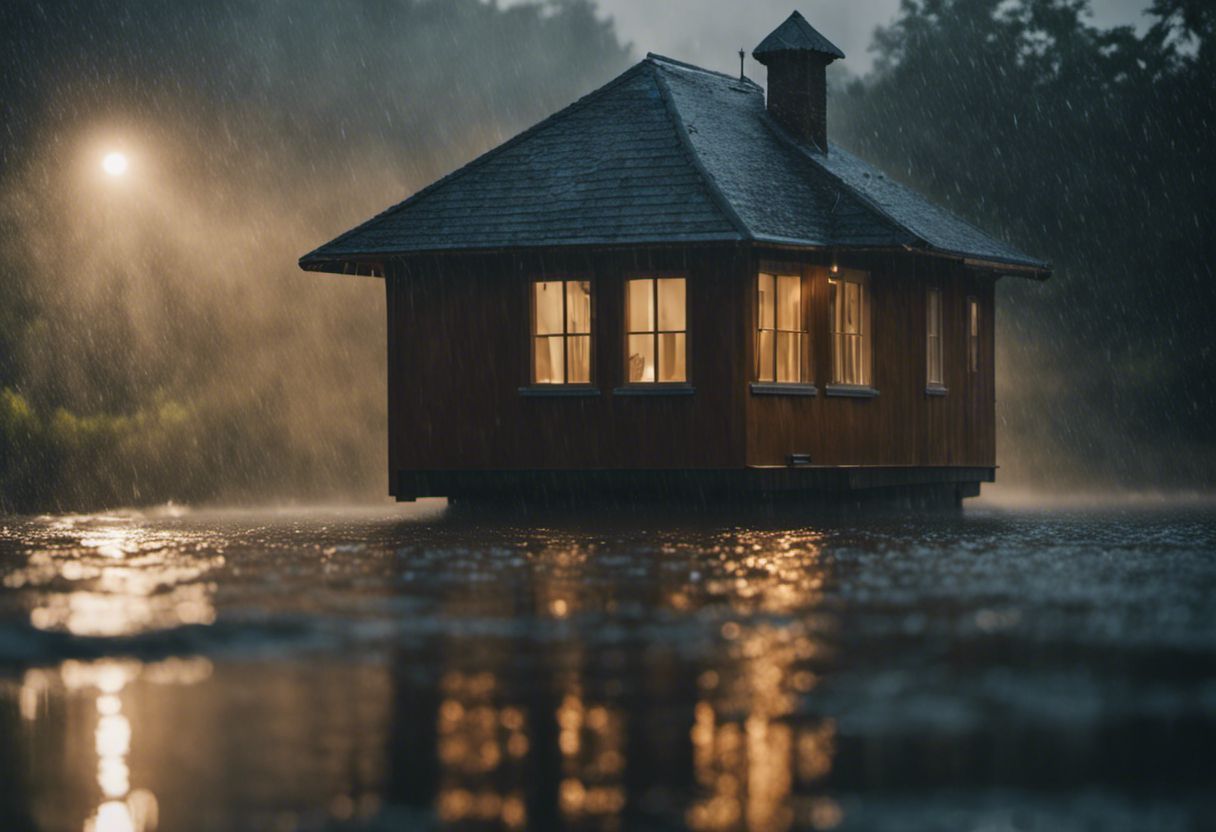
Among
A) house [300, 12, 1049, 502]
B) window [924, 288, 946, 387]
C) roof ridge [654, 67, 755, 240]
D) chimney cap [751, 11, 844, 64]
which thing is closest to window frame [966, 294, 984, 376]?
window [924, 288, 946, 387]

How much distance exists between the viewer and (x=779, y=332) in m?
25.2

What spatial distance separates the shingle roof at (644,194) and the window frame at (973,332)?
3.62ft

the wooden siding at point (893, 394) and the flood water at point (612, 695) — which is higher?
the wooden siding at point (893, 394)

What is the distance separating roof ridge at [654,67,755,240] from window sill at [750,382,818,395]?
6.75 ft

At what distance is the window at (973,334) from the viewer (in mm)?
29500

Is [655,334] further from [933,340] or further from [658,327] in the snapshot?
[933,340]

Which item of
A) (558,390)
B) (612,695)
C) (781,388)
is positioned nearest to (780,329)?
(781,388)

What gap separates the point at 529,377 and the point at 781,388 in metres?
3.21

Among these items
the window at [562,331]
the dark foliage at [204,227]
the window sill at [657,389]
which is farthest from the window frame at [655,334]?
the dark foliage at [204,227]

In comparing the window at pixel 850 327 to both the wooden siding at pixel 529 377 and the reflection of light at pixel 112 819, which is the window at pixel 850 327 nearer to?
the wooden siding at pixel 529 377

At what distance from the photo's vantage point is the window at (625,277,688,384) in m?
24.7

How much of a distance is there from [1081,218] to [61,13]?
892 inches

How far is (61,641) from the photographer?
9.88 m

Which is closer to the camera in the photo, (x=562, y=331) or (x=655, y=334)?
(x=655, y=334)
